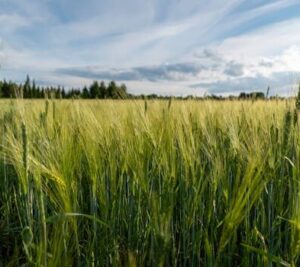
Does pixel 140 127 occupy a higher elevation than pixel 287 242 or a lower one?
higher

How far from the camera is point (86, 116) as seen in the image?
1.99 m

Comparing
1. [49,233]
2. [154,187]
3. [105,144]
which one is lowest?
[49,233]

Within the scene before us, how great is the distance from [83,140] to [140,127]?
24cm

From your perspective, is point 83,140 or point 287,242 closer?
point 287,242

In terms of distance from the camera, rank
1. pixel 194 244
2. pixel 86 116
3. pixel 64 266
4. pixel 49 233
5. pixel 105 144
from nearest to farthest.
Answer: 1. pixel 64 266
2. pixel 194 244
3. pixel 49 233
4. pixel 105 144
5. pixel 86 116

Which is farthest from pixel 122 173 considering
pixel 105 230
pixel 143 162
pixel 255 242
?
pixel 255 242

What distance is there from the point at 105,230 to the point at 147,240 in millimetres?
146

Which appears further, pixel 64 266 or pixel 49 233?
pixel 49 233

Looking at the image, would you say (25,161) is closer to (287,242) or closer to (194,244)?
(194,244)

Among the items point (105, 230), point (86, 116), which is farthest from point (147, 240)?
point (86, 116)

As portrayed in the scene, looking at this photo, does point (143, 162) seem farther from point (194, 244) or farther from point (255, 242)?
point (255, 242)

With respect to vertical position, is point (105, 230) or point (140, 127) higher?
point (140, 127)

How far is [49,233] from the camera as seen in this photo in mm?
1477

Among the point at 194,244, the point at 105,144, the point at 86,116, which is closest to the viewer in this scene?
the point at 194,244
